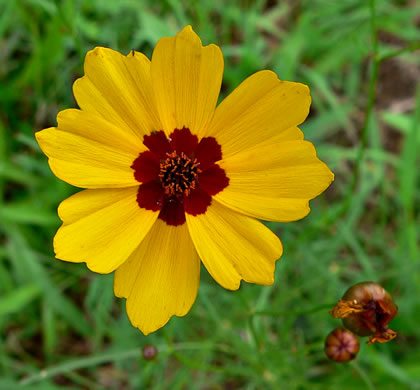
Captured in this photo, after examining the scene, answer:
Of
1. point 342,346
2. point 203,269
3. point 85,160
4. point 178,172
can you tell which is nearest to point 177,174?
point 178,172

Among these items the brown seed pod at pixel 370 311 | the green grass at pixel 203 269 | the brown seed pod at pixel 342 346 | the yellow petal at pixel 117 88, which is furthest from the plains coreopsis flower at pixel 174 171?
the green grass at pixel 203 269

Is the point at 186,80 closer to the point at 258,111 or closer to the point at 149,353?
the point at 258,111

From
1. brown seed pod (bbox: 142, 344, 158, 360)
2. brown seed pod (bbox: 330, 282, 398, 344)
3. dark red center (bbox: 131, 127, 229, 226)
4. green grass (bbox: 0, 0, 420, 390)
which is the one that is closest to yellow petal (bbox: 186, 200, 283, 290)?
dark red center (bbox: 131, 127, 229, 226)

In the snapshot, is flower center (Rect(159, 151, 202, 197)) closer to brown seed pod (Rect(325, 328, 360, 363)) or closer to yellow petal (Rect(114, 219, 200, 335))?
yellow petal (Rect(114, 219, 200, 335))

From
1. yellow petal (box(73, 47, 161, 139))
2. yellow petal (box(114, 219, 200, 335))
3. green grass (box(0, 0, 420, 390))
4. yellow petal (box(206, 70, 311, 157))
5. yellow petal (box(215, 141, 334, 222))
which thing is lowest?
green grass (box(0, 0, 420, 390))

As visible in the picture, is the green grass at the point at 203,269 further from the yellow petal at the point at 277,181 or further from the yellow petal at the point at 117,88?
the yellow petal at the point at 117,88

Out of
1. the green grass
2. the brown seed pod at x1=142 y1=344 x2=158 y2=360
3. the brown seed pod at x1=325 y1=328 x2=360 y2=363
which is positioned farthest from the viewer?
the green grass

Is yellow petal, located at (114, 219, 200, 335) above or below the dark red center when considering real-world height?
below
